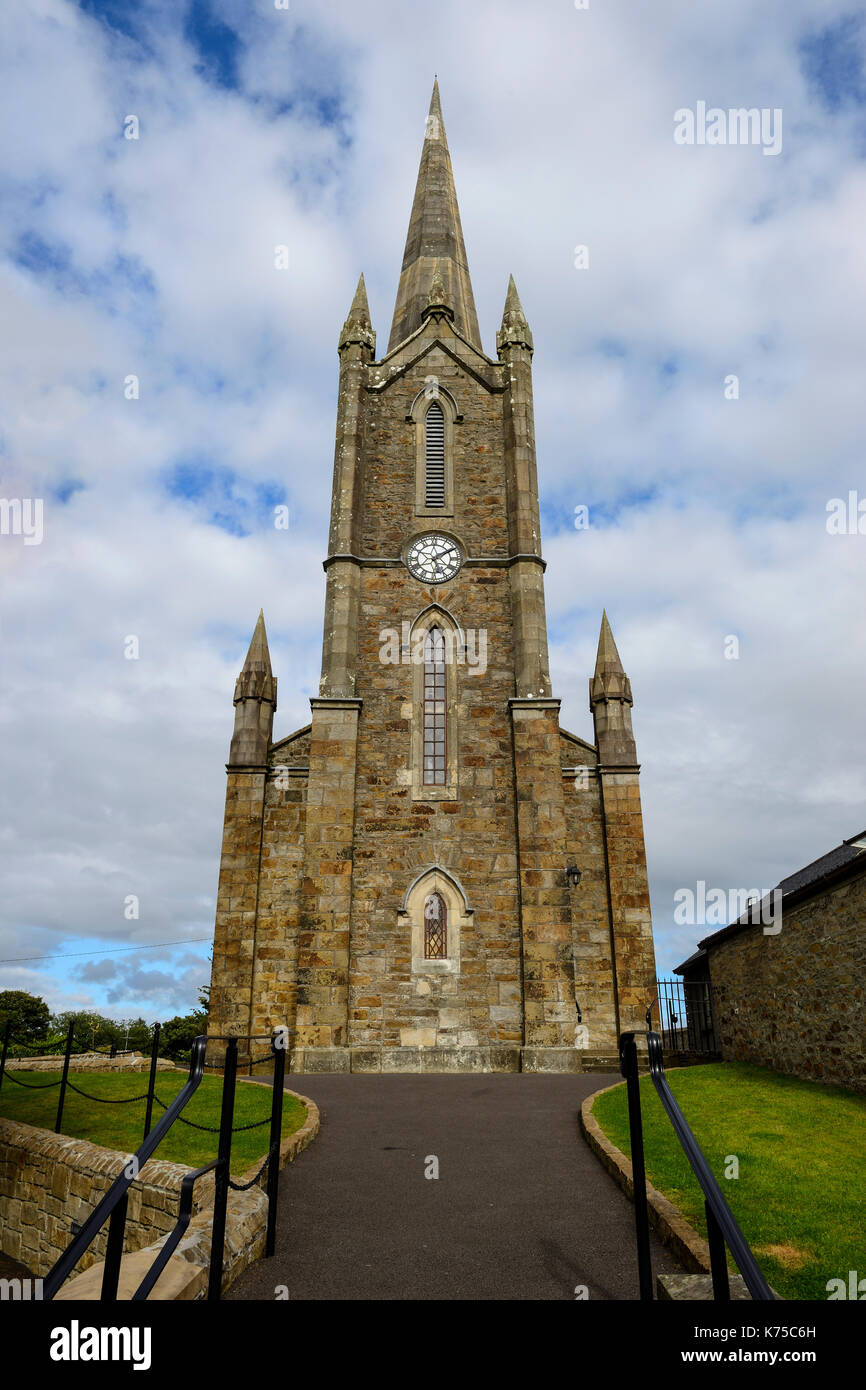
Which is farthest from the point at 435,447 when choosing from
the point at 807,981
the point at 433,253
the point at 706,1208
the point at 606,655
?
the point at 706,1208

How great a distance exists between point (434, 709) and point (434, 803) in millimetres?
2257

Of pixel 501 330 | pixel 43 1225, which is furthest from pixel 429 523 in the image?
pixel 43 1225

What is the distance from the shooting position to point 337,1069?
1539 cm

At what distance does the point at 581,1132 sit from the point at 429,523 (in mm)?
14418

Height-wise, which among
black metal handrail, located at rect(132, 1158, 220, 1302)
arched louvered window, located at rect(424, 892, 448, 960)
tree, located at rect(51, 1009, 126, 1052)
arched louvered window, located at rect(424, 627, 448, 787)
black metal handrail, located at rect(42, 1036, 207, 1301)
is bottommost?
tree, located at rect(51, 1009, 126, 1052)

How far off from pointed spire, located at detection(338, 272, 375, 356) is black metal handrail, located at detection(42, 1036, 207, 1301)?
21238 millimetres

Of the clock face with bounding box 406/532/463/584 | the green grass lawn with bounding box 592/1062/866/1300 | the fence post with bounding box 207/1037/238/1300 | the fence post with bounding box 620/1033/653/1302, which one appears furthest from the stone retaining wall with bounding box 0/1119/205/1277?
the clock face with bounding box 406/532/463/584

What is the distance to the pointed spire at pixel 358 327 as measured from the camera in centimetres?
2239

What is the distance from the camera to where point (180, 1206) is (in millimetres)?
4422

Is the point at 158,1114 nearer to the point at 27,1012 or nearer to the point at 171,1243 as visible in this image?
the point at 171,1243

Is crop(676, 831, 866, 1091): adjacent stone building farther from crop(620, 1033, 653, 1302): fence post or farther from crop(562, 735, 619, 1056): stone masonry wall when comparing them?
crop(620, 1033, 653, 1302): fence post

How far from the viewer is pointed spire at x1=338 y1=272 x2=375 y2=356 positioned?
22.4 metres

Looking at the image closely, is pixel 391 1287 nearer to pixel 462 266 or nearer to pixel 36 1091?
pixel 36 1091

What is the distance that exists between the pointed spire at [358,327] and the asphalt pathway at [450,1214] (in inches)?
748
